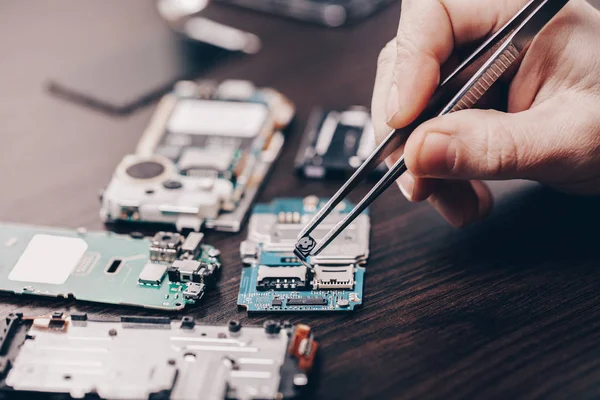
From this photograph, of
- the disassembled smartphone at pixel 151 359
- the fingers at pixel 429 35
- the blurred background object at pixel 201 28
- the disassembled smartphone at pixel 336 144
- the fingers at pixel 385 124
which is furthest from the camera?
the blurred background object at pixel 201 28

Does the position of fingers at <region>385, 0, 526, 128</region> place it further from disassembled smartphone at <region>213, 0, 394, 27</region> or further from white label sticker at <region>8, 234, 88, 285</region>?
disassembled smartphone at <region>213, 0, 394, 27</region>

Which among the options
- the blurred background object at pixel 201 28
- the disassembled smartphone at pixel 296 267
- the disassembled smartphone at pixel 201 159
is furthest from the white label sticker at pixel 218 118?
the blurred background object at pixel 201 28

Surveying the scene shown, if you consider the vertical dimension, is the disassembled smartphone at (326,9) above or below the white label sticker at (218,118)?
above

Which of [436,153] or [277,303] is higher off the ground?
[436,153]

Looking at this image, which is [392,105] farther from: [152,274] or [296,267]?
[152,274]

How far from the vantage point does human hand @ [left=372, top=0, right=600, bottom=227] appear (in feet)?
4.21

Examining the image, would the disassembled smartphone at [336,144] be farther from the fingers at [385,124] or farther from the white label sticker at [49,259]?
the white label sticker at [49,259]

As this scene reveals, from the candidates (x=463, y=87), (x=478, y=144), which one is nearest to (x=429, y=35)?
(x=463, y=87)

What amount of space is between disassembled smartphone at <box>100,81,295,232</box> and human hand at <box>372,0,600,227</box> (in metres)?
0.32

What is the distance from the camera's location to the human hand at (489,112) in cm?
128


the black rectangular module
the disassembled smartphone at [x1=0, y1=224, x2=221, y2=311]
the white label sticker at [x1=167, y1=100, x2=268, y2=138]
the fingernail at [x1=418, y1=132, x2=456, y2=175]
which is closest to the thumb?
the fingernail at [x1=418, y1=132, x2=456, y2=175]

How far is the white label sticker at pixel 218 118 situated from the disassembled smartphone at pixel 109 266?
37 cm

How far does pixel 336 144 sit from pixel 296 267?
452 mm

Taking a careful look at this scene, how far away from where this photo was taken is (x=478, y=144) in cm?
128
